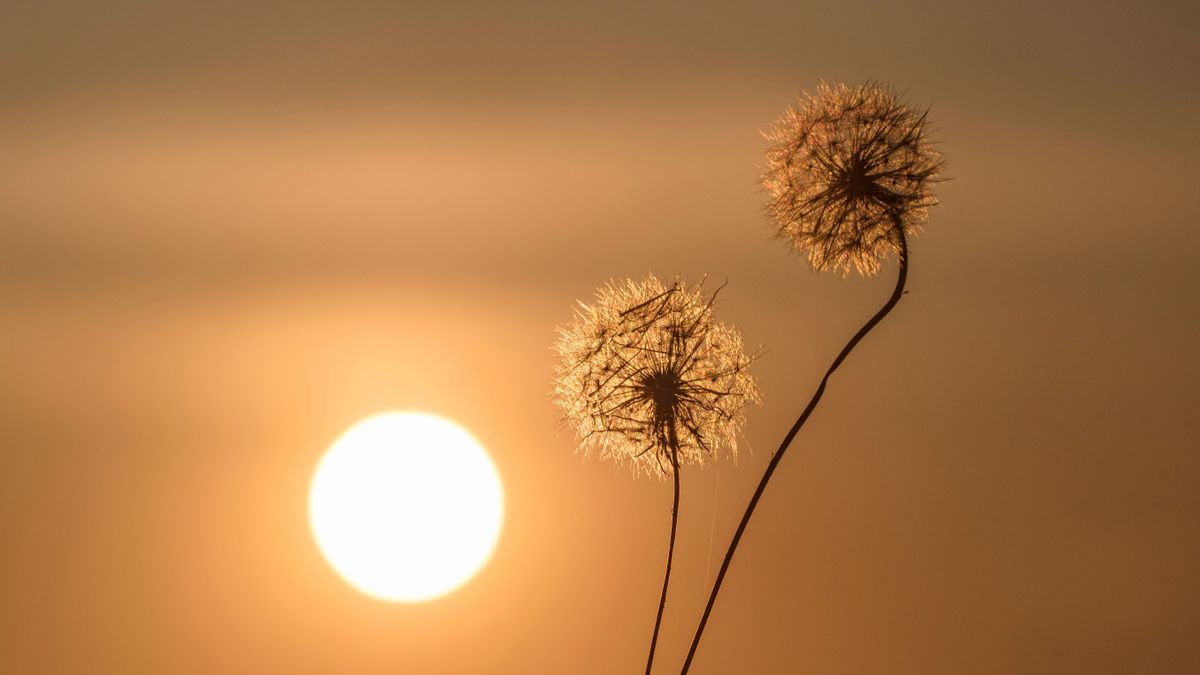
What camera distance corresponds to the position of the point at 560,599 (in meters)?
18.6

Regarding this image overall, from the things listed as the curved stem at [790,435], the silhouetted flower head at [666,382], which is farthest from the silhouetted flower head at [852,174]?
the silhouetted flower head at [666,382]

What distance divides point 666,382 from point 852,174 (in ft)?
6.27

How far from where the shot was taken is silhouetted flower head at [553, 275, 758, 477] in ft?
23.5

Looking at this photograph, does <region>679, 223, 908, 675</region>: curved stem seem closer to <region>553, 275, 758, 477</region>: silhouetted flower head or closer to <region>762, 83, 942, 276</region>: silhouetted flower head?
<region>762, 83, 942, 276</region>: silhouetted flower head

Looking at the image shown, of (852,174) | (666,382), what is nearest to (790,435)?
(666,382)

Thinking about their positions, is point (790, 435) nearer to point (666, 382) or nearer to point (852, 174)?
point (666, 382)

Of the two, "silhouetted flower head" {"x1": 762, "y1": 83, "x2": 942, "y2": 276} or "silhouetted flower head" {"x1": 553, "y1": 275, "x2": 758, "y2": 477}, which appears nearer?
"silhouetted flower head" {"x1": 762, "y1": 83, "x2": 942, "y2": 276}

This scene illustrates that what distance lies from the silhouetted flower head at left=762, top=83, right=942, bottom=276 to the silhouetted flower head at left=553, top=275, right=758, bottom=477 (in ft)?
2.95

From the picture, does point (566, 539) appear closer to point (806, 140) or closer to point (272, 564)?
point (272, 564)

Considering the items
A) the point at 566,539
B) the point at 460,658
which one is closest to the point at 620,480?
the point at 566,539

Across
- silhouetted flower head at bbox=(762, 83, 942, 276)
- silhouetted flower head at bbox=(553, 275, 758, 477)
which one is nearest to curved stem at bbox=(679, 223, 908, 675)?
silhouetted flower head at bbox=(762, 83, 942, 276)

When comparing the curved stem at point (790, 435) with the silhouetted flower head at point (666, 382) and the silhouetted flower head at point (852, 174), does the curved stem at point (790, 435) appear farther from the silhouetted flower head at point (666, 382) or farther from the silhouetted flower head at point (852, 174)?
the silhouetted flower head at point (666, 382)

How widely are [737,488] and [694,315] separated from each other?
20.3 ft

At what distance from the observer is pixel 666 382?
7.18 metres
